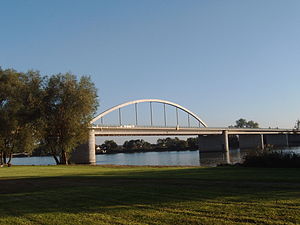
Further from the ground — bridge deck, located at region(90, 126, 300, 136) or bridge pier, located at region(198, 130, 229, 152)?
bridge deck, located at region(90, 126, 300, 136)

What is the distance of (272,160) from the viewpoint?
21.8 metres

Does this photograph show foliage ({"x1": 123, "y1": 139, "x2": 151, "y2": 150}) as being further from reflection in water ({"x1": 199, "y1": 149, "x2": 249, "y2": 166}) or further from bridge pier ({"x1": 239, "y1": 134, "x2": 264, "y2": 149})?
reflection in water ({"x1": 199, "y1": 149, "x2": 249, "y2": 166})

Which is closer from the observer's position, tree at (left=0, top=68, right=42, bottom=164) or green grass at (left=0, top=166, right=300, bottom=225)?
green grass at (left=0, top=166, right=300, bottom=225)

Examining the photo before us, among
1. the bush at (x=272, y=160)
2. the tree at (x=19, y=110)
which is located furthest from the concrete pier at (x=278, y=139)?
the bush at (x=272, y=160)

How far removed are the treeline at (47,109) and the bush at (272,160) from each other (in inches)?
900

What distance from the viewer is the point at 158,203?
9023mm

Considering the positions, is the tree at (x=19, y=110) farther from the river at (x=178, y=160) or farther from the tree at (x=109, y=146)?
the tree at (x=109, y=146)

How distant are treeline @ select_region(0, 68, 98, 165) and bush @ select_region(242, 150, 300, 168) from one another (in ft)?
75.0

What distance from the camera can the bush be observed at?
2083cm

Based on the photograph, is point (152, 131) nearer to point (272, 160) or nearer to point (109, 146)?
point (272, 160)

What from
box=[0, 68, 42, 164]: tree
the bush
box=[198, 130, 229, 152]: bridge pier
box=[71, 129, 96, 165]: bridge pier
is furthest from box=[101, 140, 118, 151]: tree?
the bush

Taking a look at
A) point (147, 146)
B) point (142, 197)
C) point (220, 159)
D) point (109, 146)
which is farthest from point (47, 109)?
point (147, 146)

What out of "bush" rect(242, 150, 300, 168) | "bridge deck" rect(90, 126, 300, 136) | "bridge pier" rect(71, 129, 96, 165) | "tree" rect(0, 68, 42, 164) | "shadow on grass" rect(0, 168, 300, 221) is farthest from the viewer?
"bridge deck" rect(90, 126, 300, 136)

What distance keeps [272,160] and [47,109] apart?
27.8 meters
